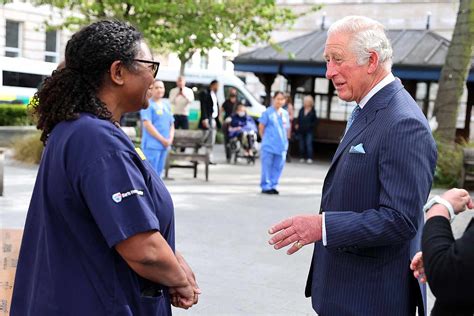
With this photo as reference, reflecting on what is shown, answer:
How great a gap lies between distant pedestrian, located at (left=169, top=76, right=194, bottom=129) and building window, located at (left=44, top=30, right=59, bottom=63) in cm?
1951

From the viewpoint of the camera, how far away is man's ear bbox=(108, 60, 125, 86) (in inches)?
90.3

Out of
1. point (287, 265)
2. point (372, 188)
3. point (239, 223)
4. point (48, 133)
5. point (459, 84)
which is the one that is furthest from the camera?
point (459, 84)

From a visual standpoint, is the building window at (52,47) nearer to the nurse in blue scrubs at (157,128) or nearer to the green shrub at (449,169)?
the nurse in blue scrubs at (157,128)

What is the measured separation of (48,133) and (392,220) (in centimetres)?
127

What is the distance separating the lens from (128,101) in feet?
7.82

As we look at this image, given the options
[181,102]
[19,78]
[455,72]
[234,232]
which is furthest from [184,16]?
[234,232]

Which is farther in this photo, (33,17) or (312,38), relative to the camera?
(33,17)

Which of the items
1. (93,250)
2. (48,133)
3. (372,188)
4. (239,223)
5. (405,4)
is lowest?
(239,223)

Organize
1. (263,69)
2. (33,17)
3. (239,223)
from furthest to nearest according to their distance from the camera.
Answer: (33,17) < (263,69) < (239,223)

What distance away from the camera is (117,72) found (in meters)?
2.31

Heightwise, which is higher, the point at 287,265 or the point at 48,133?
the point at 48,133

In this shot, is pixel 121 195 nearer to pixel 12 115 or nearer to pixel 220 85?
pixel 12 115

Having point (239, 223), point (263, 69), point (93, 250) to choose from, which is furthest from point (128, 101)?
point (263, 69)

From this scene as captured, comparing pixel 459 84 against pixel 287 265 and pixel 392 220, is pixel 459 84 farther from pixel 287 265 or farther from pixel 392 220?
pixel 392 220
